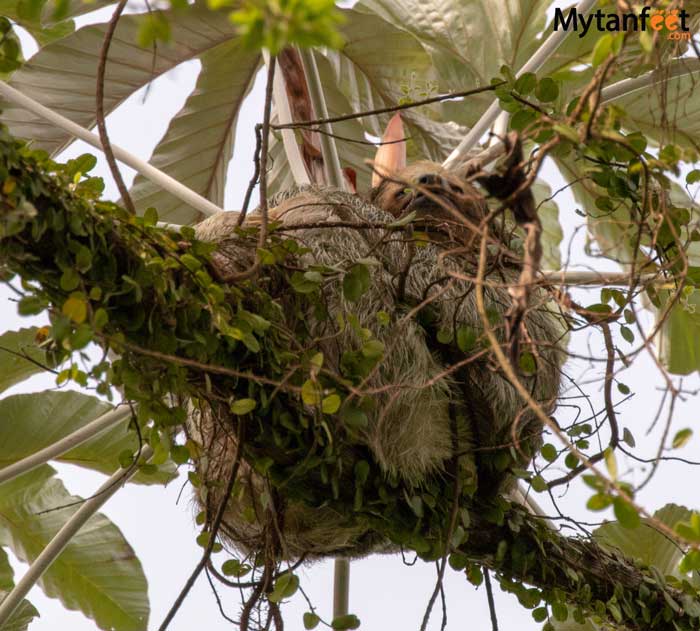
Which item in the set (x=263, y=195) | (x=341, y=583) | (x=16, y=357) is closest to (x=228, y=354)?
(x=263, y=195)

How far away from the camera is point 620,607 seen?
6.21ft

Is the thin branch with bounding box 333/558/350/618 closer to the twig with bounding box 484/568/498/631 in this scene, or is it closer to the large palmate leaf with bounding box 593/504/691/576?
the twig with bounding box 484/568/498/631

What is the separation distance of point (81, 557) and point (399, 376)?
3.97 feet

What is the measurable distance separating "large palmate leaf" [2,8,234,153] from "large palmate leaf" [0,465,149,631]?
0.96m

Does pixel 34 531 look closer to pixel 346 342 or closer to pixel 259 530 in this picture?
pixel 259 530

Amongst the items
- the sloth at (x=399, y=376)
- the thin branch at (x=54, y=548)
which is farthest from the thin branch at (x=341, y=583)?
the thin branch at (x=54, y=548)

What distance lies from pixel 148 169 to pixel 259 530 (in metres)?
0.84

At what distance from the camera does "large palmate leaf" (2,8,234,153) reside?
8.59 ft

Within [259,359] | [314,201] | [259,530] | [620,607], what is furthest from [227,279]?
[620,607]

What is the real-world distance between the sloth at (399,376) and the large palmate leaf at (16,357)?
61 centimetres

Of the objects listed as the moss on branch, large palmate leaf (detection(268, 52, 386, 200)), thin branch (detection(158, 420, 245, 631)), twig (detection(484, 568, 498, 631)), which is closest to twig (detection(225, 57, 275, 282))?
the moss on branch

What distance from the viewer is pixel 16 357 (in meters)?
2.13

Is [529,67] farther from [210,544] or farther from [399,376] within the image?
[210,544]

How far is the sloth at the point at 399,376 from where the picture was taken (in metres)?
1.58
